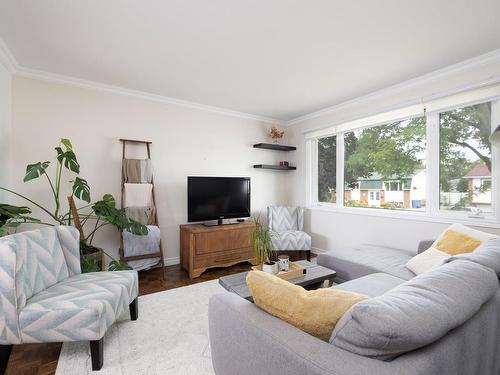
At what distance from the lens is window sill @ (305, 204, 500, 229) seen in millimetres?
2529

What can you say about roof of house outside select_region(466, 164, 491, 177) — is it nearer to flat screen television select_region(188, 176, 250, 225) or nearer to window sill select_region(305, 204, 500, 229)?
window sill select_region(305, 204, 500, 229)

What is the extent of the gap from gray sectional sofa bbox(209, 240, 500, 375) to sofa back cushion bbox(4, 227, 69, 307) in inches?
49.7

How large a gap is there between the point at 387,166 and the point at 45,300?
12.4ft

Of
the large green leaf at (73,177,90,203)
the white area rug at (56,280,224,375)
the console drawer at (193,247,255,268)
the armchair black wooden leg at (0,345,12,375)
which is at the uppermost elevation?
the large green leaf at (73,177,90,203)

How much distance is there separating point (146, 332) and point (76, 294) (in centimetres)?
62

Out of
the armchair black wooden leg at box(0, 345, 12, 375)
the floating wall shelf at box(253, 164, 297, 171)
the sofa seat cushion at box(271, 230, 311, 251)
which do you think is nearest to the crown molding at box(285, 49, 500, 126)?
the floating wall shelf at box(253, 164, 297, 171)

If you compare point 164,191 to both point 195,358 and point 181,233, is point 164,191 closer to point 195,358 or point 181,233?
point 181,233

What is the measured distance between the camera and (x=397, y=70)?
2.74m

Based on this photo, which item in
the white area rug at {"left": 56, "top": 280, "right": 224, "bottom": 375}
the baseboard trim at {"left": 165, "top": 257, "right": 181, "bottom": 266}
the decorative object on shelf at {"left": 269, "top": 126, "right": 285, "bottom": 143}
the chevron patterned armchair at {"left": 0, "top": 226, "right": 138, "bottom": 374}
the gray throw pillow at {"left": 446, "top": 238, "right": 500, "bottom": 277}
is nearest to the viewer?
the gray throw pillow at {"left": 446, "top": 238, "right": 500, "bottom": 277}

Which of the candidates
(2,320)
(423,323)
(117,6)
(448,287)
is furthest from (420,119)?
(2,320)

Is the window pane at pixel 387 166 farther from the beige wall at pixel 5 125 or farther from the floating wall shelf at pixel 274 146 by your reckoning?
the beige wall at pixel 5 125

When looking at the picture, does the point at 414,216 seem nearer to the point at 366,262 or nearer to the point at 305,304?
the point at 366,262

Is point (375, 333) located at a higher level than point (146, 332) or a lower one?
higher

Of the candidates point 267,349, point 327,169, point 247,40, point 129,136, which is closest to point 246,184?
point 327,169
